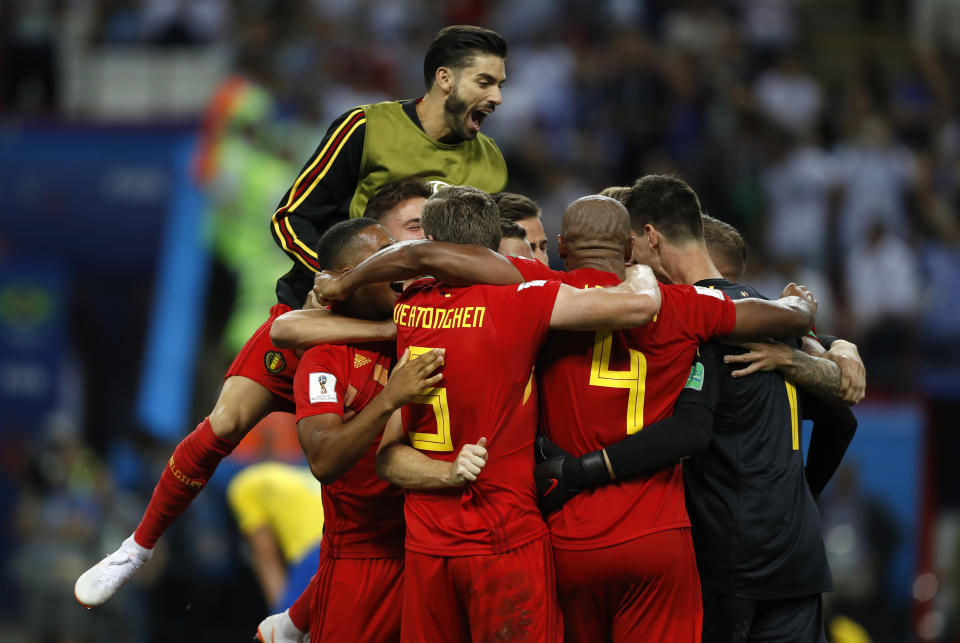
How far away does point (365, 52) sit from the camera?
→ 15430mm

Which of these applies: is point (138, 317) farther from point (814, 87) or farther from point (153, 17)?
point (814, 87)

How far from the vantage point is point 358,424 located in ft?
15.7

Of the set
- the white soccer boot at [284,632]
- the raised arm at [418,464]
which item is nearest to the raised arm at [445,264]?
the raised arm at [418,464]

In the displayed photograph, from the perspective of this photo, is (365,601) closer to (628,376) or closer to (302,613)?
(302,613)

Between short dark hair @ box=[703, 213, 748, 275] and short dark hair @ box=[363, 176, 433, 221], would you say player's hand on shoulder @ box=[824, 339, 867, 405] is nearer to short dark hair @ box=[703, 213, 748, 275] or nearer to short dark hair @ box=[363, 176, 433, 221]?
short dark hair @ box=[703, 213, 748, 275]

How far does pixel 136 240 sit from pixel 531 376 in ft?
38.7

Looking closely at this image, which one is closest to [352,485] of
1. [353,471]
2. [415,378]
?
[353,471]

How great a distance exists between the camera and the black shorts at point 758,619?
16.6ft

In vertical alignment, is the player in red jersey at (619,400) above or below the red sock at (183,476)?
above

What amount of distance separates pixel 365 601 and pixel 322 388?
94cm

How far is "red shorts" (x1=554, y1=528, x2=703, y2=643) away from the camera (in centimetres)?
470

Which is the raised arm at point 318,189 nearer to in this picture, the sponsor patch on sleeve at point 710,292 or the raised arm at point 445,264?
the raised arm at point 445,264

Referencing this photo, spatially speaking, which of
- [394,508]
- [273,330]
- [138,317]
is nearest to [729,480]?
[394,508]

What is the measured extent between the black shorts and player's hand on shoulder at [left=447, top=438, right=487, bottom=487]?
1.15 meters
